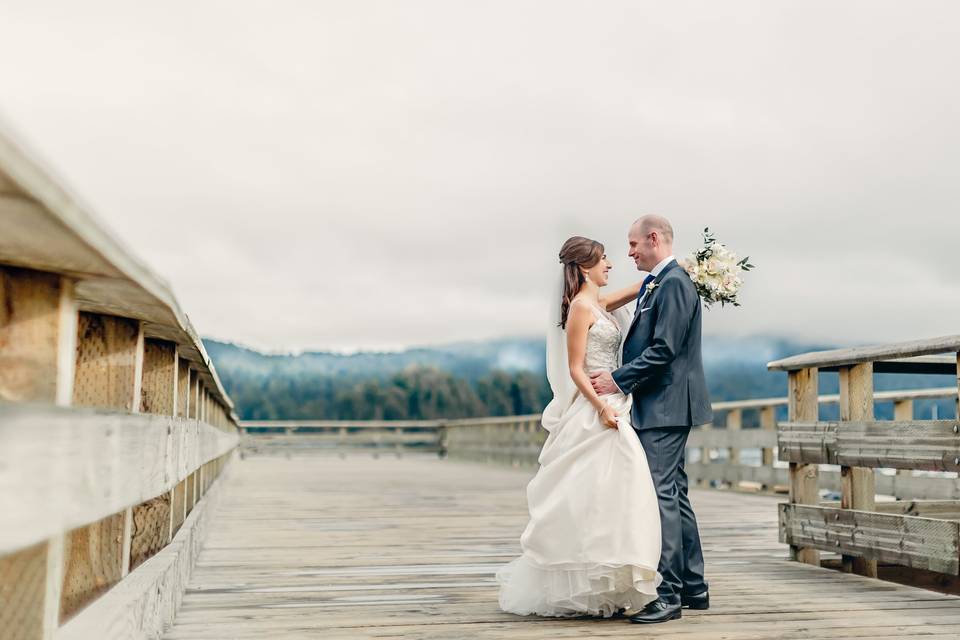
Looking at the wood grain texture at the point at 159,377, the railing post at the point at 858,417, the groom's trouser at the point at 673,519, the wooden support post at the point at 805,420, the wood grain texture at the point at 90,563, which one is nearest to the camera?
the wood grain texture at the point at 90,563

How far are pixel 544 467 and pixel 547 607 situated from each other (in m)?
0.57

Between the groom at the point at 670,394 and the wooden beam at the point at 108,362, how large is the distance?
2008mm

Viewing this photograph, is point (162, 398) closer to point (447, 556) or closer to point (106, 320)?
point (106, 320)

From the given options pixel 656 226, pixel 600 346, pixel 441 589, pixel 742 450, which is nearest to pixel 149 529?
pixel 441 589

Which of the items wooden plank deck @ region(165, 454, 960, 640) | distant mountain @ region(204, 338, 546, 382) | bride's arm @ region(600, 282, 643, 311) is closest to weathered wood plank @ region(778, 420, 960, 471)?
wooden plank deck @ region(165, 454, 960, 640)

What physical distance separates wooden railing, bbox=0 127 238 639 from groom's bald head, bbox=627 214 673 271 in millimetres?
1948

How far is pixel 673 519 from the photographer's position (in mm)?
4398

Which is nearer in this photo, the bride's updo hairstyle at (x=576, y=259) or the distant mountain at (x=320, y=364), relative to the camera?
the bride's updo hairstyle at (x=576, y=259)

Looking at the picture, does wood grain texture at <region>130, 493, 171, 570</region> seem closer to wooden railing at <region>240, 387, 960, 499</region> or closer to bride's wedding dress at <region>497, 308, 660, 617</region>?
bride's wedding dress at <region>497, 308, 660, 617</region>

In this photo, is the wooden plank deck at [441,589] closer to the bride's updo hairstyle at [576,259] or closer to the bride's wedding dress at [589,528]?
→ the bride's wedding dress at [589,528]

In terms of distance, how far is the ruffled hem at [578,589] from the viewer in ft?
13.8

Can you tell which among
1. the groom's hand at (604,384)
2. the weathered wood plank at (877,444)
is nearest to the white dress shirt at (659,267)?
the groom's hand at (604,384)

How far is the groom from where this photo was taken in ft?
14.4

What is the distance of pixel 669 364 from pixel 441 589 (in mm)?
1554
